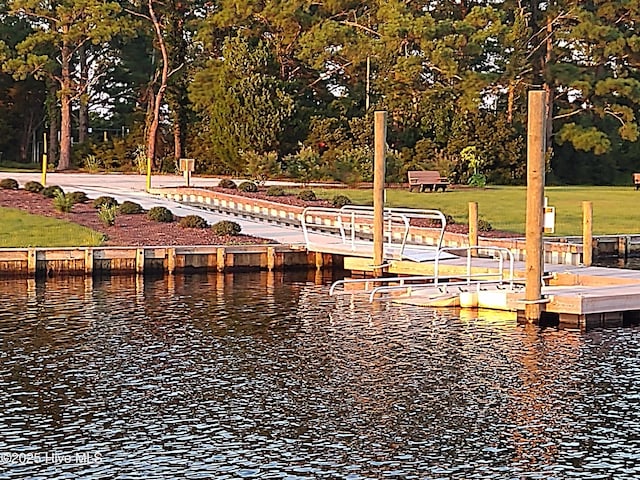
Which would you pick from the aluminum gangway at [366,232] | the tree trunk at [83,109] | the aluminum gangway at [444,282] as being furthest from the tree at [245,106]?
the aluminum gangway at [444,282]

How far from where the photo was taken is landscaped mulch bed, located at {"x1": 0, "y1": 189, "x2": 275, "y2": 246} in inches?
1192

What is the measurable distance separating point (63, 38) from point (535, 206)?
40.5 metres

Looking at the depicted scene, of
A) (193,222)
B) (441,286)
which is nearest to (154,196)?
(193,222)

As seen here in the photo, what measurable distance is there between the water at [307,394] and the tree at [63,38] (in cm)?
3505

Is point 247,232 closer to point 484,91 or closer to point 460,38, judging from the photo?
point 460,38

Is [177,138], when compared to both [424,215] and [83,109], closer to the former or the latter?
[83,109]

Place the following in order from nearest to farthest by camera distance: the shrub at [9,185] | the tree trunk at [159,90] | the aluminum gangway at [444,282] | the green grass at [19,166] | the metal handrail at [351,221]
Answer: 1. the aluminum gangway at [444,282]
2. the metal handrail at [351,221]
3. the shrub at [9,185]
4. the tree trunk at [159,90]
5. the green grass at [19,166]

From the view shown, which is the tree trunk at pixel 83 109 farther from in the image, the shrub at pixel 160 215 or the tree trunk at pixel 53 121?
the shrub at pixel 160 215

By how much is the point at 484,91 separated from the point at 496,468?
4832 cm

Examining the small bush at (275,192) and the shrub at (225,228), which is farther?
the small bush at (275,192)

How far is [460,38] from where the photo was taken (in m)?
55.1

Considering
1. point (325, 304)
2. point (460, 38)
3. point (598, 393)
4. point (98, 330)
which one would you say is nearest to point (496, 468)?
point (598, 393)

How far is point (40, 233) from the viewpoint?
31.0 m

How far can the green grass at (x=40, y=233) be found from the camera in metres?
29.7
